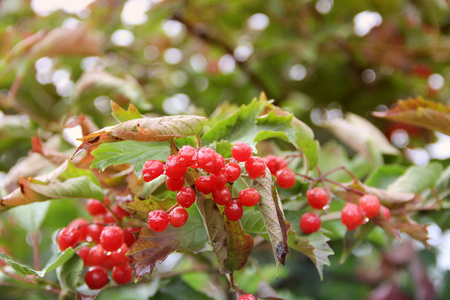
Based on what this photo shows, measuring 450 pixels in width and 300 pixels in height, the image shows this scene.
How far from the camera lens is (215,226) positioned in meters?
0.69

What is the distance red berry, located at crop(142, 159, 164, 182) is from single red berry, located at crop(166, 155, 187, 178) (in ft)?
0.08

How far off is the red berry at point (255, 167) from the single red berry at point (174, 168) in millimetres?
102

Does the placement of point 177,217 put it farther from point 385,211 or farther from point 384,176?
point 384,176

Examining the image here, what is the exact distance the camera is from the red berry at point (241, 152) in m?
0.66

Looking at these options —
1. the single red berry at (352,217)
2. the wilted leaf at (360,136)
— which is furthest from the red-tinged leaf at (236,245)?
the wilted leaf at (360,136)

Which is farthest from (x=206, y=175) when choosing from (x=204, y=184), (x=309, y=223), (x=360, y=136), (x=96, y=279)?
(x=360, y=136)

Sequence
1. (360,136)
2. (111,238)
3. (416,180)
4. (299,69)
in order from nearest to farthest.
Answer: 1. (111,238)
2. (416,180)
3. (360,136)
4. (299,69)

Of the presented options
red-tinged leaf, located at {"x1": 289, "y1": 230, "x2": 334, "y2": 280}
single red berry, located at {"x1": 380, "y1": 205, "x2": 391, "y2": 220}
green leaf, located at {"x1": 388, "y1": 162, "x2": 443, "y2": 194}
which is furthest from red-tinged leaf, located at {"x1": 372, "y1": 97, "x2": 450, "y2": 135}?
red-tinged leaf, located at {"x1": 289, "y1": 230, "x2": 334, "y2": 280}

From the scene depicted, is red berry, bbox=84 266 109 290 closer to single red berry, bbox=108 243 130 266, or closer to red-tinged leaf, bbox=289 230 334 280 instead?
single red berry, bbox=108 243 130 266

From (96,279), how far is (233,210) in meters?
0.36

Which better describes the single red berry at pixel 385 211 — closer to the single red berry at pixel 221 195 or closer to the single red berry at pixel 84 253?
the single red berry at pixel 221 195

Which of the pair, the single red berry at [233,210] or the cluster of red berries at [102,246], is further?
the cluster of red berries at [102,246]

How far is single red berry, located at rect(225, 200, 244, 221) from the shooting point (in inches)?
26.4

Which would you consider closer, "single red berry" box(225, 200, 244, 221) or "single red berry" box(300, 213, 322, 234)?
"single red berry" box(225, 200, 244, 221)
